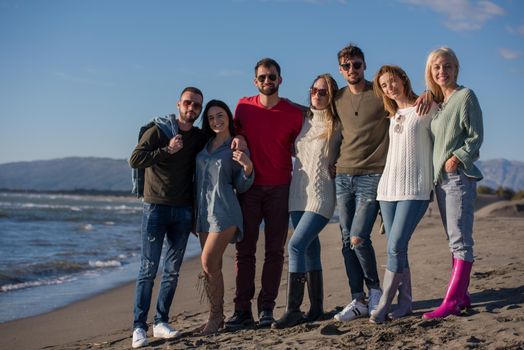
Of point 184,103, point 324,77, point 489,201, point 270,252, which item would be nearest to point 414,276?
point 270,252

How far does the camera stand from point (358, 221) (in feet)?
A: 14.8

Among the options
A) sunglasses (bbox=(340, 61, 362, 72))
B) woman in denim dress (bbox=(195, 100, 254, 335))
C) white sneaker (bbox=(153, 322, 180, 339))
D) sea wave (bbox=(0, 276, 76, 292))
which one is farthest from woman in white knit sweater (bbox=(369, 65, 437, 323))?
sea wave (bbox=(0, 276, 76, 292))

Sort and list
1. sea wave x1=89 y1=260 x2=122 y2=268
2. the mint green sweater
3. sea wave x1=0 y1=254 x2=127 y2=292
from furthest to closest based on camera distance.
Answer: sea wave x1=89 y1=260 x2=122 y2=268, sea wave x1=0 y1=254 x2=127 y2=292, the mint green sweater

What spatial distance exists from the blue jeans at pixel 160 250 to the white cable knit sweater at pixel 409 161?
1.67 m

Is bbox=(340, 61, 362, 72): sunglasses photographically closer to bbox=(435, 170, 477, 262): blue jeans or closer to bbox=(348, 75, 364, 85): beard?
bbox=(348, 75, 364, 85): beard

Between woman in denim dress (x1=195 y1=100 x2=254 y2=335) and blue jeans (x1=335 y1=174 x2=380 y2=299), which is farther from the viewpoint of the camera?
woman in denim dress (x1=195 y1=100 x2=254 y2=335)

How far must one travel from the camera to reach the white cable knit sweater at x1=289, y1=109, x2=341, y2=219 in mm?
4680

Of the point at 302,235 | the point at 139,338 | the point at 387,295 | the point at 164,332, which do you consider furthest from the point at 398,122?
the point at 139,338

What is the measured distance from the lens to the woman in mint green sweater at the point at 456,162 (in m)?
4.16


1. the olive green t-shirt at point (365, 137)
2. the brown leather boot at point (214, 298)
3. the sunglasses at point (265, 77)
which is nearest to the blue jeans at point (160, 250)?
the brown leather boot at point (214, 298)

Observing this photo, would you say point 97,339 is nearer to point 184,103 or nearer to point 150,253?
point 150,253

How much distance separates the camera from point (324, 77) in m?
4.85

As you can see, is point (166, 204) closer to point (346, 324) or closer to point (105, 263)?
point (346, 324)

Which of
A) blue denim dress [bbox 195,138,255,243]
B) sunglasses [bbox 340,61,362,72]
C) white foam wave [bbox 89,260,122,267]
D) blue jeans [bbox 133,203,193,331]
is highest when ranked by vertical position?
sunglasses [bbox 340,61,362,72]
